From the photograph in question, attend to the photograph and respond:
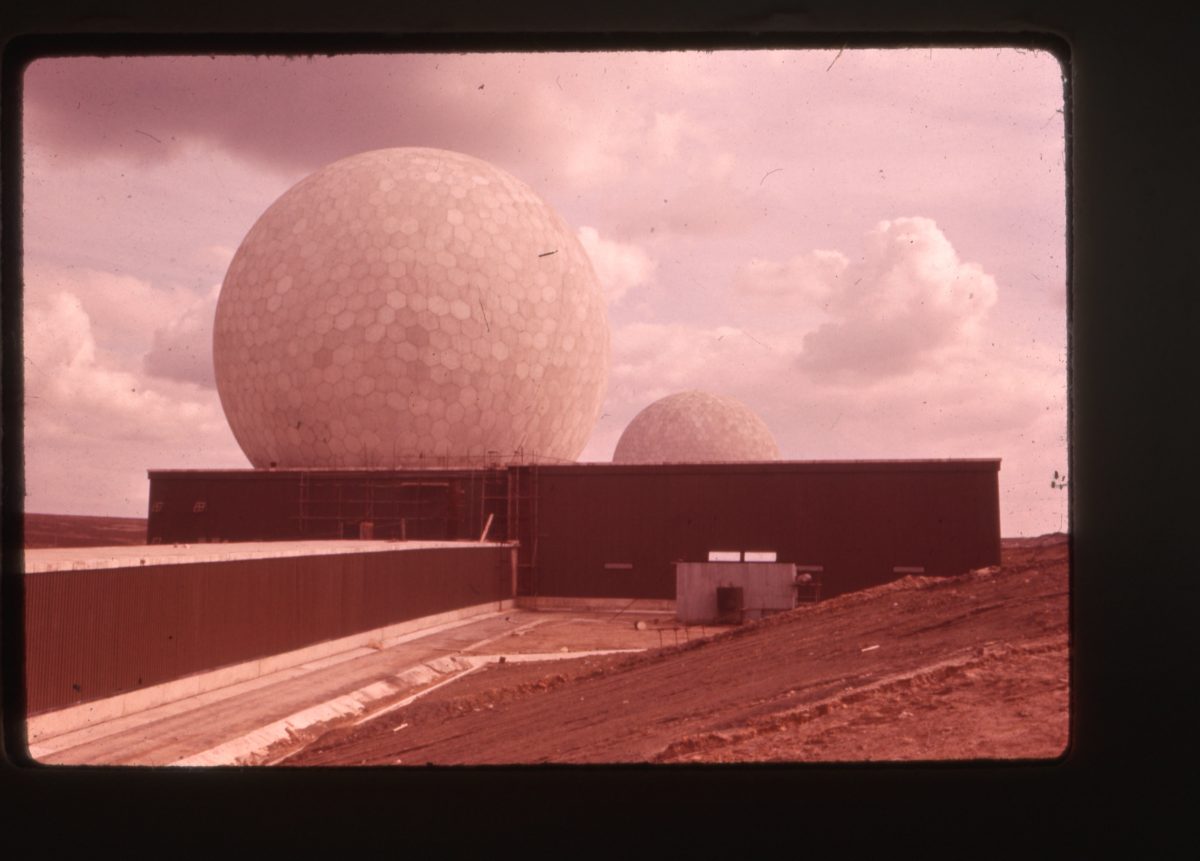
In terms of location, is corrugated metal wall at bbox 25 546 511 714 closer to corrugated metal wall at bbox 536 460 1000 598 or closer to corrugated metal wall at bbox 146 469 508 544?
corrugated metal wall at bbox 536 460 1000 598

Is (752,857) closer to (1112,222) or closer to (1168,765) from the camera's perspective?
(1168,765)

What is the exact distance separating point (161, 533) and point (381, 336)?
30.3ft

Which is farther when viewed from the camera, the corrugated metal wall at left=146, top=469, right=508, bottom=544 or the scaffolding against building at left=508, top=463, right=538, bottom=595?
the corrugated metal wall at left=146, top=469, right=508, bottom=544

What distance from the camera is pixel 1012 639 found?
8617 millimetres

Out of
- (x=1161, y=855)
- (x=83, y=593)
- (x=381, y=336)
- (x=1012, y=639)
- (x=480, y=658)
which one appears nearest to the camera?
(x=1161, y=855)

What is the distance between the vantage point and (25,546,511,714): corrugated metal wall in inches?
371

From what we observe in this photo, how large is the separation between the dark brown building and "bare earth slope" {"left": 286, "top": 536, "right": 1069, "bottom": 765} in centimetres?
944

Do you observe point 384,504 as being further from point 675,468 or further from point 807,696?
point 807,696

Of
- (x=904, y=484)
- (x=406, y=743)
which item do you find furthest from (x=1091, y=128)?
(x=904, y=484)

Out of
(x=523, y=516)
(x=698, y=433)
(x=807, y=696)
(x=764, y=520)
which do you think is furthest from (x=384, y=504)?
(x=807, y=696)

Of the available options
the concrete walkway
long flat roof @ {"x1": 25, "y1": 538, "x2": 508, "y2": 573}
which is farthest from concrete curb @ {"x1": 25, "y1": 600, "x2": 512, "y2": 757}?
long flat roof @ {"x1": 25, "y1": 538, "x2": 508, "y2": 573}

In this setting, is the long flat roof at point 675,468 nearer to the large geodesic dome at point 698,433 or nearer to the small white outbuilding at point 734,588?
the small white outbuilding at point 734,588

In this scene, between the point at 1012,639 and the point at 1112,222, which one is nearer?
the point at 1112,222

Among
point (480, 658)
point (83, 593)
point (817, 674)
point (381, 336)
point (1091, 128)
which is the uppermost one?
point (381, 336)
